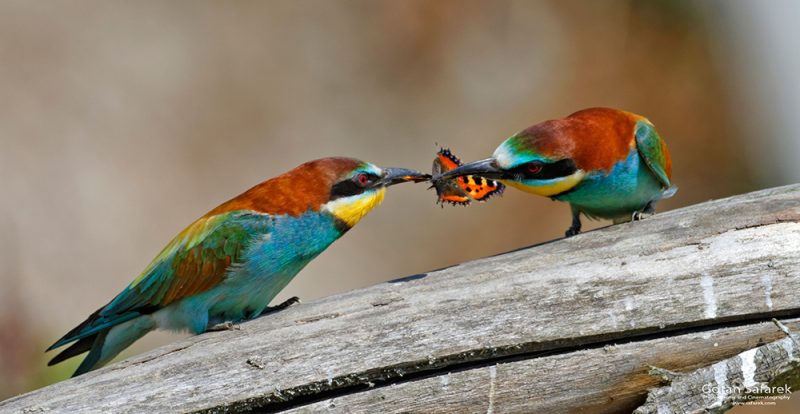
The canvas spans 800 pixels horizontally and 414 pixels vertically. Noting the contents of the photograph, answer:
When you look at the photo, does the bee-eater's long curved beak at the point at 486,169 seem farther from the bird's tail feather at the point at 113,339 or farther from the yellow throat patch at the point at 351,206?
the bird's tail feather at the point at 113,339

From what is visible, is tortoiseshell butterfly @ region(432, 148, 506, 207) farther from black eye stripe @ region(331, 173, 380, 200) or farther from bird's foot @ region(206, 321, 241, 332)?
bird's foot @ region(206, 321, 241, 332)


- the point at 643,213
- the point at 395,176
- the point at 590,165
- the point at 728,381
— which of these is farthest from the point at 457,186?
the point at 728,381

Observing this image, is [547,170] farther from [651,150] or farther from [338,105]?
[338,105]

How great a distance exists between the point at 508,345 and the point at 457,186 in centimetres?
111

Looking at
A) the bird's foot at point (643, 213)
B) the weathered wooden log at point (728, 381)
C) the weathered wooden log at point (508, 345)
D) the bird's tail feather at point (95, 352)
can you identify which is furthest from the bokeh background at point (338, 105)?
the weathered wooden log at point (728, 381)

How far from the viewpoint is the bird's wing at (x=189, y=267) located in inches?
138

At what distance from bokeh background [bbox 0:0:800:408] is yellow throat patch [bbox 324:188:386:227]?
3.68m

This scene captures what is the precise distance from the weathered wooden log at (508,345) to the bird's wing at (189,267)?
1.72 feet

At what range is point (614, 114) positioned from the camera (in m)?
3.86

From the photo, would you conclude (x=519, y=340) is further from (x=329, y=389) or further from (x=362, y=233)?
(x=362, y=233)

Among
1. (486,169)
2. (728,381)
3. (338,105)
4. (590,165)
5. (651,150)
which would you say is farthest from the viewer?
(338,105)

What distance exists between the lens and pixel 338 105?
7.96 metres

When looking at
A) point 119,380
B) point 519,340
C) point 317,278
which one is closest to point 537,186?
point 519,340

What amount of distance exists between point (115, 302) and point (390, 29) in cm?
497
